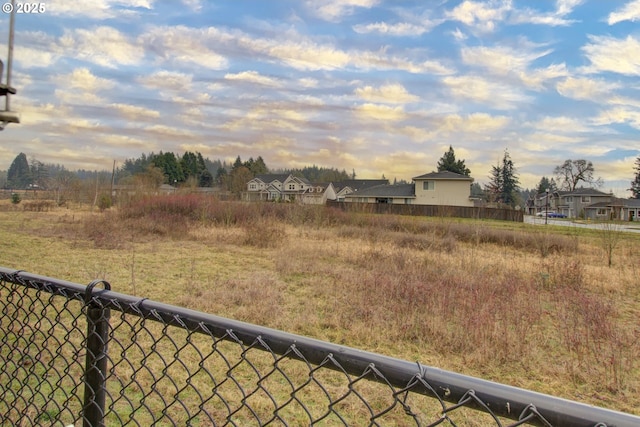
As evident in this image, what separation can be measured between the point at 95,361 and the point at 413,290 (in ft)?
16.9

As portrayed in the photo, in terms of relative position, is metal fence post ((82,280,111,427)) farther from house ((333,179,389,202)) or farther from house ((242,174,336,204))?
house ((333,179,389,202))

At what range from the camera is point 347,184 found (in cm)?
6153

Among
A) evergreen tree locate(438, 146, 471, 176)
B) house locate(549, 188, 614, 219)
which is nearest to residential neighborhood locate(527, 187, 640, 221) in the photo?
house locate(549, 188, 614, 219)

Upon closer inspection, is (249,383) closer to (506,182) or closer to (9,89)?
(9,89)

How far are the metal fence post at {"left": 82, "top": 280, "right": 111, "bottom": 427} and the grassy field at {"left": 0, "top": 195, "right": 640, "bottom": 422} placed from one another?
3191 mm

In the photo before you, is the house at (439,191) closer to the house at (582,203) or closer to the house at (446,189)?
the house at (446,189)

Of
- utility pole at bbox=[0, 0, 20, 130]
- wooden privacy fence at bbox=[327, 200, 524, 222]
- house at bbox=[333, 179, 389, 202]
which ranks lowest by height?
wooden privacy fence at bbox=[327, 200, 524, 222]

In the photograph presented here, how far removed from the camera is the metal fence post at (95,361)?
4.38ft

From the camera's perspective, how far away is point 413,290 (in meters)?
5.90

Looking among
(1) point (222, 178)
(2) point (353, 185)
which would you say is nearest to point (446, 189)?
(2) point (353, 185)

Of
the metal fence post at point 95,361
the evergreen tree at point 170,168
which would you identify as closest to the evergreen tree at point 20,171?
the evergreen tree at point 170,168

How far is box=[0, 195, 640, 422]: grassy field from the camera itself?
3930mm

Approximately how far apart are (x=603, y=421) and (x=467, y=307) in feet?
16.8

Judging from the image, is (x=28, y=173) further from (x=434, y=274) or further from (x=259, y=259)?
(x=434, y=274)
